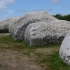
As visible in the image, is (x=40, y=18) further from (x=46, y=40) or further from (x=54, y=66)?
(x=54, y=66)

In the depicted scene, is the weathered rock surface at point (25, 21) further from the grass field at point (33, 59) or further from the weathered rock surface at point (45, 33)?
the grass field at point (33, 59)

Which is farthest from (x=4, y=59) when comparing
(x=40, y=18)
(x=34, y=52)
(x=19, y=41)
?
(x=40, y=18)

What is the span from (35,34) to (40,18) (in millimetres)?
4284

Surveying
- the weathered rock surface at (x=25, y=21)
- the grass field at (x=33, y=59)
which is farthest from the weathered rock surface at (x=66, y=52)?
the weathered rock surface at (x=25, y=21)

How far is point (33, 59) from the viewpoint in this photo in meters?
13.2

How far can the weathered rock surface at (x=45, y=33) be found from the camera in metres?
16.8

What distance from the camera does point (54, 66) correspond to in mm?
11688

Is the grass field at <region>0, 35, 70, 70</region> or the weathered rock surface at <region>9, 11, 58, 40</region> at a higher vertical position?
the weathered rock surface at <region>9, 11, 58, 40</region>

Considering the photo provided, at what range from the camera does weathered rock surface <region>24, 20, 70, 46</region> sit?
16.8 metres

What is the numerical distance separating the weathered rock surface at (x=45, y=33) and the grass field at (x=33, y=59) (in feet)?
1.41

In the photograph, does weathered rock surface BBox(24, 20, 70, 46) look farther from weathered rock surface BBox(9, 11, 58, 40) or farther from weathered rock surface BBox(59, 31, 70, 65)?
weathered rock surface BBox(59, 31, 70, 65)

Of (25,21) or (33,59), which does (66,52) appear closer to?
(33,59)

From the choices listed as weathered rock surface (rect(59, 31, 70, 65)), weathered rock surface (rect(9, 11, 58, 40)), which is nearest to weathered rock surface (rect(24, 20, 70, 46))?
weathered rock surface (rect(9, 11, 58, 40))

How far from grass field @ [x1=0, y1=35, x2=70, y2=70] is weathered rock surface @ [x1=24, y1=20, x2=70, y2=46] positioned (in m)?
0.43
